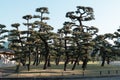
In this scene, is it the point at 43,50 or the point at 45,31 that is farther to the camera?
the point at 43,50

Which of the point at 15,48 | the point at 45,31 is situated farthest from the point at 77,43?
the point at 15,48

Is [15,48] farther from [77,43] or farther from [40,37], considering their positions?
[77,43]

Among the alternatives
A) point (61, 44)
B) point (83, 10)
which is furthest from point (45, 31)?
point (83, 10)

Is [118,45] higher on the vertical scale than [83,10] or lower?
lower

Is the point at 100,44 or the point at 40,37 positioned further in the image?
the point at 100,44

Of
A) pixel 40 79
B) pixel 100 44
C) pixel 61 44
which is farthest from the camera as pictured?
pixel 100 44

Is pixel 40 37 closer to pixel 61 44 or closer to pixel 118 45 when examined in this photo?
pixel 61 44

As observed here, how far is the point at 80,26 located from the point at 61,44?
4333mm

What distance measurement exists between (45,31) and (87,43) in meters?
6.75

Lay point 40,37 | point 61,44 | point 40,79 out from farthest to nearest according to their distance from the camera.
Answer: point 61,44 → point 40,37 → point 40,79

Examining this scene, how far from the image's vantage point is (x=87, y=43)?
46.2 metres

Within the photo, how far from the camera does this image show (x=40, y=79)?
3164 centimetres

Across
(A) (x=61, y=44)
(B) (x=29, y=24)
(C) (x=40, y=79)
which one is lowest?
(C) (x=40, y=79)

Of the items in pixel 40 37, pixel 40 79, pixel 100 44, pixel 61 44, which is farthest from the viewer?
pixel 100 44
